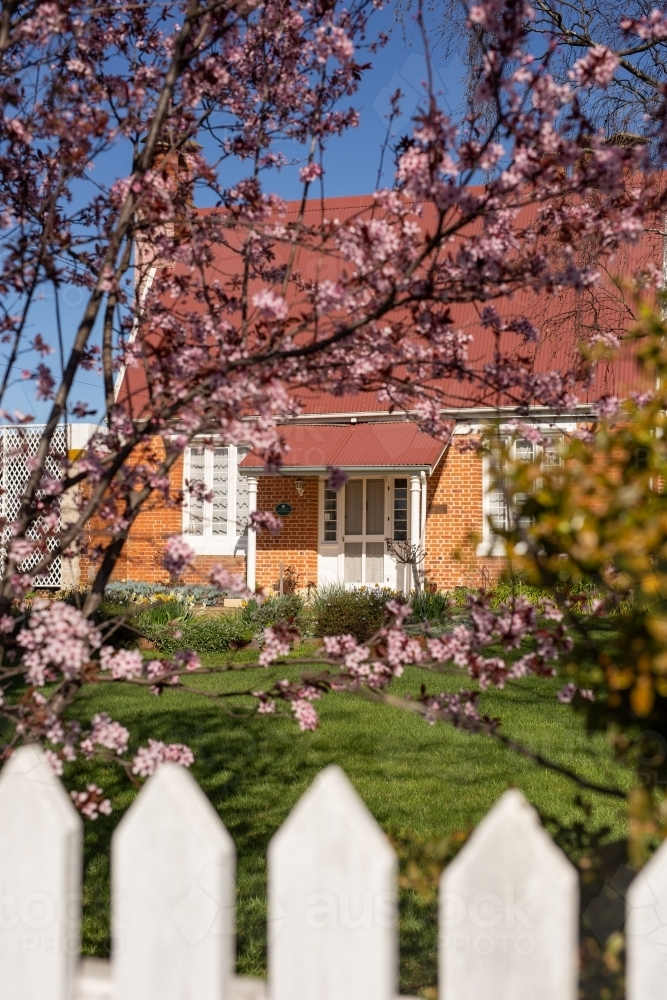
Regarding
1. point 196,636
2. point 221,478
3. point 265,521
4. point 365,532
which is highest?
point 221,478

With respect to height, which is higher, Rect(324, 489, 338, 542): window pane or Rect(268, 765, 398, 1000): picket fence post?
Rect(324, 489, 338, 542): window pane

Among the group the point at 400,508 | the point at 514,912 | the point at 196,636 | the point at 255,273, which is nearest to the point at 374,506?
the point at 400,508

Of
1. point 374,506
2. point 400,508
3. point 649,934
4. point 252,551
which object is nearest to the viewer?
point 649,934

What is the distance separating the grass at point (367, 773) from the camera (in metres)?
3.78

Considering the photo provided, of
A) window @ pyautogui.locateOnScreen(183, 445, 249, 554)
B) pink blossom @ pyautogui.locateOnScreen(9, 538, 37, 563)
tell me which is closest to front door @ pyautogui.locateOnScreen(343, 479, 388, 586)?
window @ pyautogui.locateOnScreen(183, 445, 249, 554)

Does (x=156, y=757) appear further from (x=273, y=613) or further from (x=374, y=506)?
(x=374, y=506)

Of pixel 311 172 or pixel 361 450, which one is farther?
pixel 361 450

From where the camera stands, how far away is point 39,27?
2.83 meters

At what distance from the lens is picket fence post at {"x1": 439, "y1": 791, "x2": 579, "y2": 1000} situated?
1.35 metres

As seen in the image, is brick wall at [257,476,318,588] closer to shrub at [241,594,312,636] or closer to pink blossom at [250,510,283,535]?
shrub at [241,594,312,636]

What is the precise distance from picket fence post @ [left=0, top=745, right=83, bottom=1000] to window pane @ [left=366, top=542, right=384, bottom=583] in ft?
51.1

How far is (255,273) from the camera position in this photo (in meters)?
3.62

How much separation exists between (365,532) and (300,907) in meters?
16.1

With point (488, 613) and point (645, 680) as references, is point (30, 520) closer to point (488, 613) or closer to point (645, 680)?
point (488, 613)
